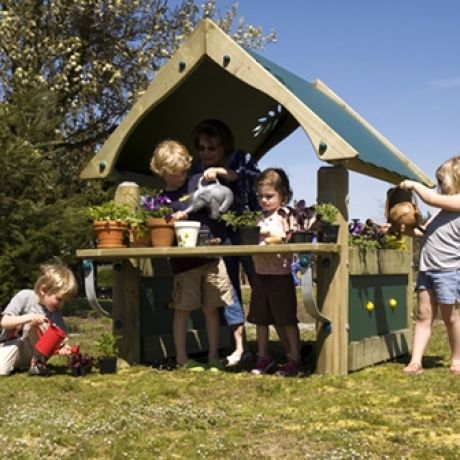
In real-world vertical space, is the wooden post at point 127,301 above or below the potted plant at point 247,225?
below

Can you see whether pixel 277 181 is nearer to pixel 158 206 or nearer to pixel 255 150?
pixel 158 206

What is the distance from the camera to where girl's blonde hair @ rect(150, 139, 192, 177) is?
701 centimetres

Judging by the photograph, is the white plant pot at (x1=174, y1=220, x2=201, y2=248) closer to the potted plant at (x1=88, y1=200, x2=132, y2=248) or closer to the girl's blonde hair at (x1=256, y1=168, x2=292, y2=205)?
the potted plant at (x1=88, y1=200, x2=132, y2=248)

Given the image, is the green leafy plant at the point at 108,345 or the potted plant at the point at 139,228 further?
the green leafy plant at the point at 108,345

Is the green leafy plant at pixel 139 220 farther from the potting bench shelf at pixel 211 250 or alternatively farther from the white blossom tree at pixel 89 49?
the white blossom tree at pixel 89 49

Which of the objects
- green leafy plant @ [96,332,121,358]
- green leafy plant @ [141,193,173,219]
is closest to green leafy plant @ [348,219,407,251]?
green leafy plant @ [141,193,173,219]

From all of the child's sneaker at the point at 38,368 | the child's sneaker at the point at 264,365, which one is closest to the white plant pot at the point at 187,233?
the child's sneaker at the point at 264,365

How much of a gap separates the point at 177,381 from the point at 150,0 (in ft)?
51.9

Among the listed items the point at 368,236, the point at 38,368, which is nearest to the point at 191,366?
the point at 38,368

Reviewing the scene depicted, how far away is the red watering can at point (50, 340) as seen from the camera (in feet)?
21.4

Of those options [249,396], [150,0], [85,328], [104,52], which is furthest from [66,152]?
[249,396]

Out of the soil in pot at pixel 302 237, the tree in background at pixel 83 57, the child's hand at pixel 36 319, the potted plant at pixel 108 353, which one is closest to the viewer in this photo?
the soil in pot at pixel 302 237

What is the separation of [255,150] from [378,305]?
2.94 meters

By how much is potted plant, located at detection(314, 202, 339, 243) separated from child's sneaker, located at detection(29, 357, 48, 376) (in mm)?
2744
